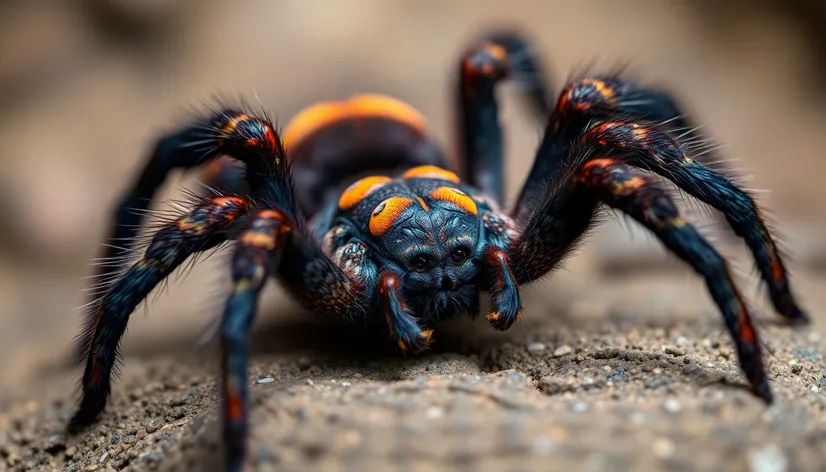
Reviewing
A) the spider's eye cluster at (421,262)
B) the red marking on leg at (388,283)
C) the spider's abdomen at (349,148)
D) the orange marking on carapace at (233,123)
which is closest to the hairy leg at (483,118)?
the spider's abdomen at (349,148)

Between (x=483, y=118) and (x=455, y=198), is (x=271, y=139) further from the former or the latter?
(x=483, y=118)

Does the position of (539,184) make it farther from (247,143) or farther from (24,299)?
(24,299)

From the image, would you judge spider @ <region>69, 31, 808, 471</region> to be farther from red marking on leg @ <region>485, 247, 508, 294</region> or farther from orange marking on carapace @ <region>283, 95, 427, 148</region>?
orange marking on carapace @ <region>283, 95, 427, 148</region>

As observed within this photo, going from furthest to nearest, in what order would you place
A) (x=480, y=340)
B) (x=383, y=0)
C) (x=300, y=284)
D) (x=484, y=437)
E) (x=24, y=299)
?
1. (x=383, y=0)
2. (x=24, y=299)
3. (x=480, y=340)
4. (x=300, y=284)
5. (x=484, y=437)

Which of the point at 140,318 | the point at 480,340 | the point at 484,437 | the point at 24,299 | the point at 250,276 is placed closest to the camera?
the point at 484,437

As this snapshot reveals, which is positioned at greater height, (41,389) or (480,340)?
(480,340)

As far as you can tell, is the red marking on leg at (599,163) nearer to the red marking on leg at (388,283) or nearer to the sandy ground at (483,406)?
the sandy ground at (483,406)

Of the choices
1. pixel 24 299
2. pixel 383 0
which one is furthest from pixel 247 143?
pixel 383 0

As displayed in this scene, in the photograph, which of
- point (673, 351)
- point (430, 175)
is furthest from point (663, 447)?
point (430, 175)

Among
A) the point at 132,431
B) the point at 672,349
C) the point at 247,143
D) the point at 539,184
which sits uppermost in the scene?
the point at 247,143
